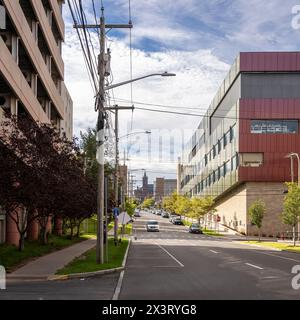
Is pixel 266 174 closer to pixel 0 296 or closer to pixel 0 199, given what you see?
pixel 0 199

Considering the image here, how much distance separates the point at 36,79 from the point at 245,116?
3557 cm

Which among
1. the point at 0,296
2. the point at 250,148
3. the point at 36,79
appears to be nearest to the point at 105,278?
the point at 0,296

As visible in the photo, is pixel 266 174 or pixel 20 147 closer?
pixel 20 147

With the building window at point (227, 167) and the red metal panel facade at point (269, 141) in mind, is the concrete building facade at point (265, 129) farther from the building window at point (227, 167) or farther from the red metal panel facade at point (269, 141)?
the building window at point (227, 167)

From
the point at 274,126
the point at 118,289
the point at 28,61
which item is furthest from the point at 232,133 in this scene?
the point at 118,289

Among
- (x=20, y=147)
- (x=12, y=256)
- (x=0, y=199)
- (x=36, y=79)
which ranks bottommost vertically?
(x=12, y=256)

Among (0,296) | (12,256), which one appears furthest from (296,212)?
(0,296)

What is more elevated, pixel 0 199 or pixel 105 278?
pixel 0 199

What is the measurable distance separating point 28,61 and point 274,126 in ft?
131

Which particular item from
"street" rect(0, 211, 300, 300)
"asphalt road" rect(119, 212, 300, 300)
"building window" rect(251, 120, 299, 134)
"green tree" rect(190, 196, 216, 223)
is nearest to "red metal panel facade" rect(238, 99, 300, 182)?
"building window" rect(251, 120, 299, 134)

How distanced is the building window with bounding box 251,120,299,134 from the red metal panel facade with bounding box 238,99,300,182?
0.50m

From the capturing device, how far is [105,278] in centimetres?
1911
